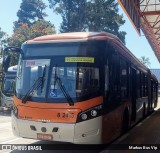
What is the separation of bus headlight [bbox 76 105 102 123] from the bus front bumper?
0.27 ft

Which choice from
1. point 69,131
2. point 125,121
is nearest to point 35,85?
point 69,131

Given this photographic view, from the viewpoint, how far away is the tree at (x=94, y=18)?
2048 inches

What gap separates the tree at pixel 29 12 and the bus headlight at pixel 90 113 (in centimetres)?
6965

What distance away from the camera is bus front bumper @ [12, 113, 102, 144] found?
23.4 ft

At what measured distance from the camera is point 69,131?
281 inches

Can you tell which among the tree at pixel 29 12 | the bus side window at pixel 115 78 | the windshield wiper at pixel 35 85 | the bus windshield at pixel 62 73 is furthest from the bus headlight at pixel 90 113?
the tree at pixel 29 12

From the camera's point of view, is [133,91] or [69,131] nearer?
[69,131]

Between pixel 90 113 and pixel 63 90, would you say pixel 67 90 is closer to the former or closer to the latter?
pixel 63 90

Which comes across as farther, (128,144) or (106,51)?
(128,144)

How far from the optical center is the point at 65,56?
25.2 feet

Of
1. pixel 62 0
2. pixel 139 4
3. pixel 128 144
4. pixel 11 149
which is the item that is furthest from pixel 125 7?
pixel 62 0

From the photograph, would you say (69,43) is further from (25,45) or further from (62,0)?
(62,0)

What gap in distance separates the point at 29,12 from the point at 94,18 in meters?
27.6

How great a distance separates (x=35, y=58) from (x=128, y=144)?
3.73 m
